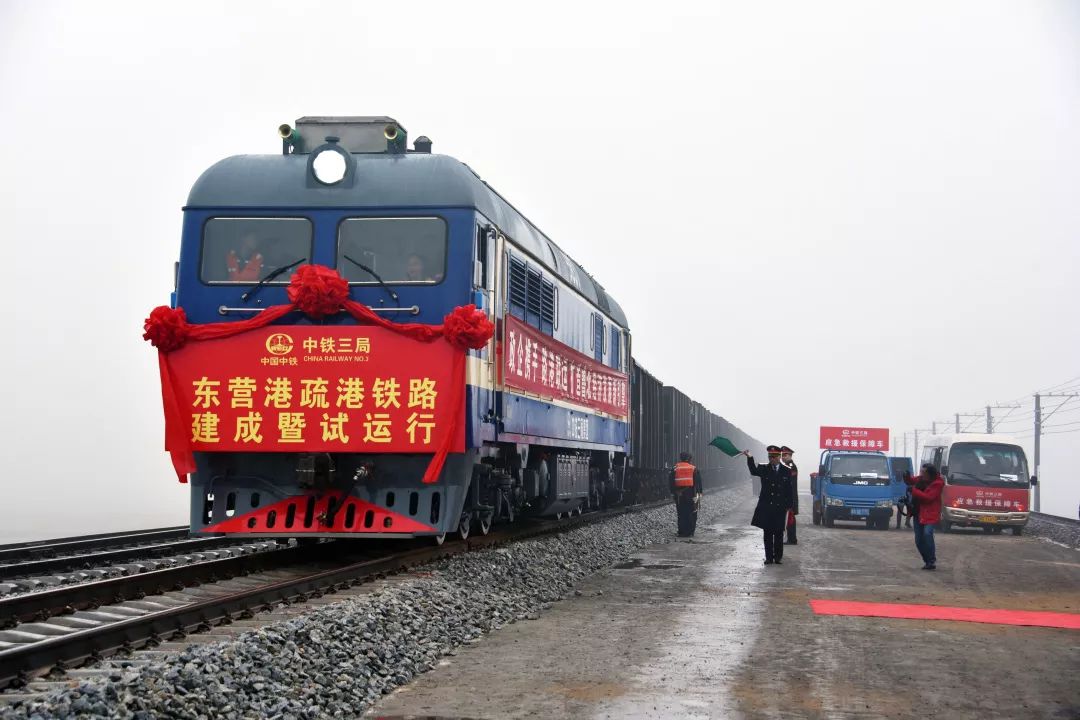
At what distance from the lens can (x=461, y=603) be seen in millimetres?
10359

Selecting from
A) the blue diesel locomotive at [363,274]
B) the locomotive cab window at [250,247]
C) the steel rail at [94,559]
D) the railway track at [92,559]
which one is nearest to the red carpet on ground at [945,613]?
the blue diesel locomotive at [363,274]

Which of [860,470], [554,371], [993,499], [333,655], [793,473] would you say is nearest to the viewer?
[333,655]

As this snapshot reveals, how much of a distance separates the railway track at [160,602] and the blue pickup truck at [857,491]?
16.2 m

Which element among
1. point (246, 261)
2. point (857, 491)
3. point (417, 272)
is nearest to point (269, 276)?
point (246, 261)

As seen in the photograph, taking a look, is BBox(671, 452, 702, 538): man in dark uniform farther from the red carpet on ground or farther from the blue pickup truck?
the red carpet on ground

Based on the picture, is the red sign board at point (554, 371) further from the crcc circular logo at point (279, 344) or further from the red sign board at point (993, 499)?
the red sign board at point (993, 499)

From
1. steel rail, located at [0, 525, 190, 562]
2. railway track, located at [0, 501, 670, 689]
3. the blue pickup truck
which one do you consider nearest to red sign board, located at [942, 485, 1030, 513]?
the blue pickup truck

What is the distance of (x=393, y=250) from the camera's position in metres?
12.0

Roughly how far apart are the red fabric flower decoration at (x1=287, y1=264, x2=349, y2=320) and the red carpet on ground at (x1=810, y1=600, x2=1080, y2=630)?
5492 mm

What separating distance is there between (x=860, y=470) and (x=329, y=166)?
1935 centimetres

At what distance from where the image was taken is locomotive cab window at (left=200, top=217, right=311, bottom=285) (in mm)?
11953

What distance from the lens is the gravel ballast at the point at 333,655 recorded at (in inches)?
226

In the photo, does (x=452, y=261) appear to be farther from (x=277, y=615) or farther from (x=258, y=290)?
(x=277, y=615)

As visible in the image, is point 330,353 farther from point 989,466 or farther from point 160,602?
point 989,466
